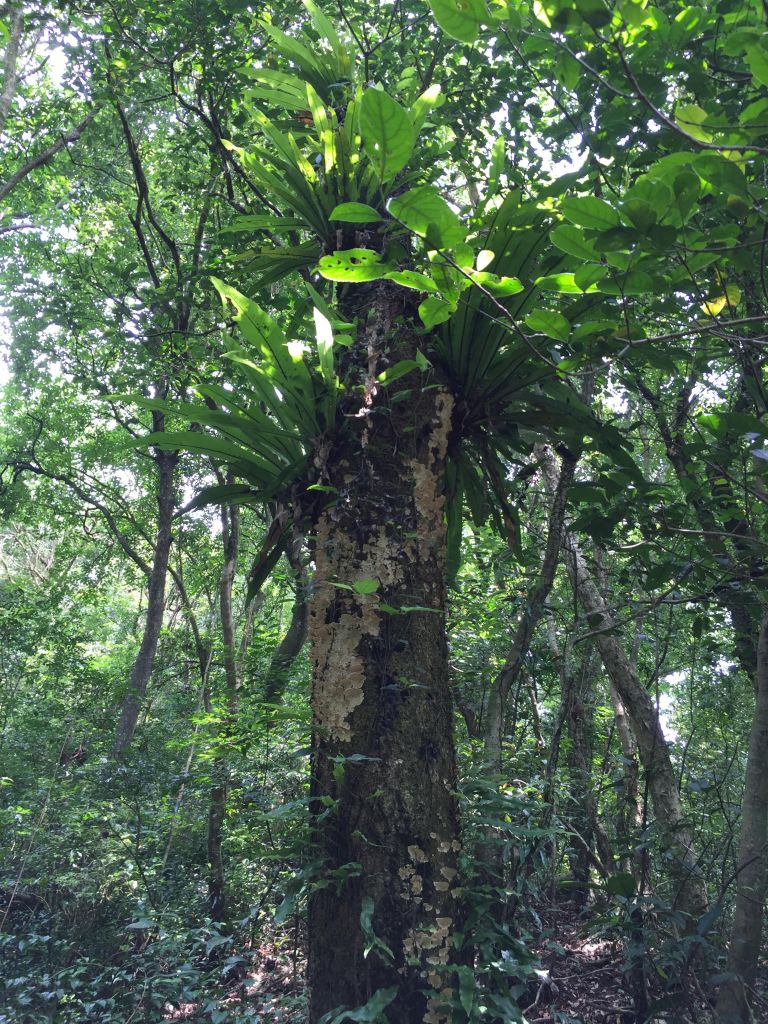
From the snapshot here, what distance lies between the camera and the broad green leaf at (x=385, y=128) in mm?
1213

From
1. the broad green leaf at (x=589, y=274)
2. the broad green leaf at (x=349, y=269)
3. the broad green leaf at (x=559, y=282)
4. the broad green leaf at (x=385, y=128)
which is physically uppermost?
the broad green leaf at (x=385, y=128)

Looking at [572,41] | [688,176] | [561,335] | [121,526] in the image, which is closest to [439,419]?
[561,335]

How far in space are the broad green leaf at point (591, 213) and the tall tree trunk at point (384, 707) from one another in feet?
2.62

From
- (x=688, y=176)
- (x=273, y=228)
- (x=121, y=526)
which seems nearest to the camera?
(x=688, y=176)

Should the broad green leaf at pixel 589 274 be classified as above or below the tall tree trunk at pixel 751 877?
above

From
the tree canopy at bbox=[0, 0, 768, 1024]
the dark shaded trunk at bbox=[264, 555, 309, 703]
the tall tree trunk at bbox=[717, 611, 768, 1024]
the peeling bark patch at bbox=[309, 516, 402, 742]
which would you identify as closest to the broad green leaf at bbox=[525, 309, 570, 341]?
the tree canopy at bbox=[0, 0, 768, 1024]

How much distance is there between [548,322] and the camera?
4.47 ft

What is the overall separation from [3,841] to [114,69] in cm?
526

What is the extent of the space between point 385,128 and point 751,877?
1.90 metres

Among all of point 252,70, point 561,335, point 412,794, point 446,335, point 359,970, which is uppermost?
point 252,70

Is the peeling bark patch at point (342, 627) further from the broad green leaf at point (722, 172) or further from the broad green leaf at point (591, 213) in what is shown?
the broad green leaf at point (722, 172)

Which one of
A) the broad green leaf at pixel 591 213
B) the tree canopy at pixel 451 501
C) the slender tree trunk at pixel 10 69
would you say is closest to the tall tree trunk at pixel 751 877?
the tree canopy at pixel 451 501

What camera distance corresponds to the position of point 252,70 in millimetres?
2514

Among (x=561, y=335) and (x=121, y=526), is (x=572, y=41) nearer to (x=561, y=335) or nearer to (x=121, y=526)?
(x=561, y=335)
